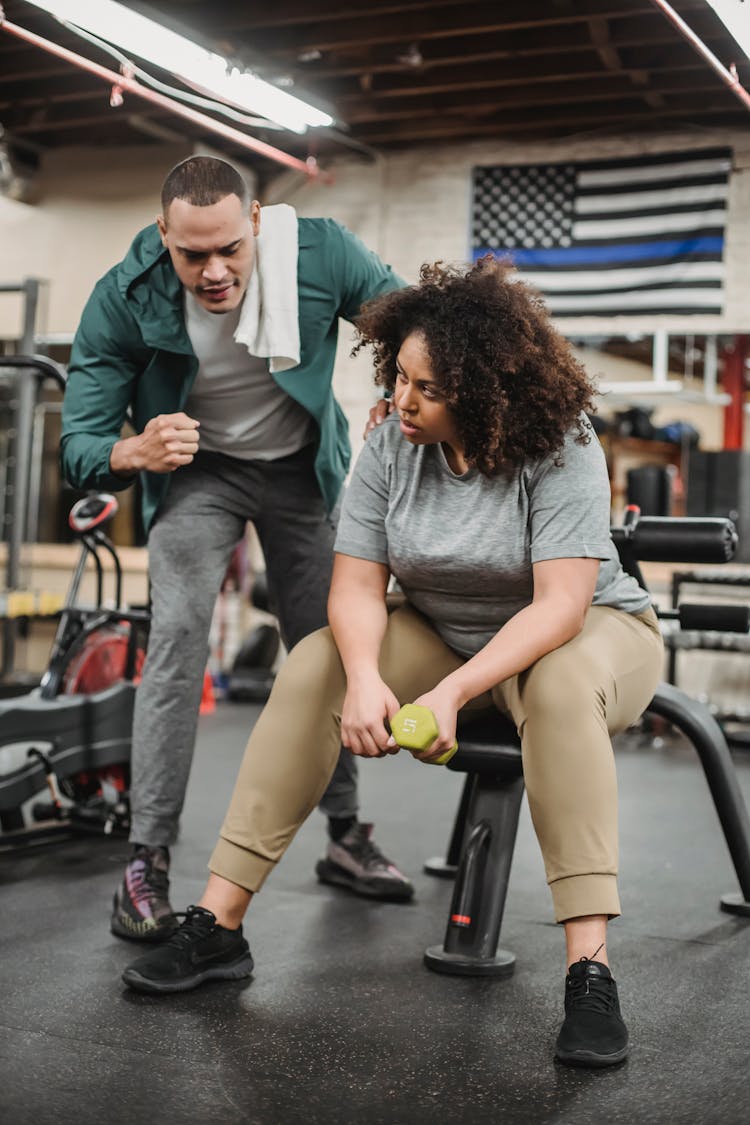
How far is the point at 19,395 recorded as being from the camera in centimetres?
564

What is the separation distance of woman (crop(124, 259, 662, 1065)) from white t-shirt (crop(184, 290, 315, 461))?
1.05 feet

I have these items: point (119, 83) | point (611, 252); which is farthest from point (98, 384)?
point (611, 252)

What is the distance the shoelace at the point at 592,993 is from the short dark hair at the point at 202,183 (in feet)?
4.32

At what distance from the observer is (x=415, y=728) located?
1.68 m

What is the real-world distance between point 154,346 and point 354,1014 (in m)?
1.15

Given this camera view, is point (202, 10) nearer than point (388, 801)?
No

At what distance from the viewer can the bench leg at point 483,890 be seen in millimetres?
2010

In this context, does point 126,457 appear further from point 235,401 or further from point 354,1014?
point 354,1014

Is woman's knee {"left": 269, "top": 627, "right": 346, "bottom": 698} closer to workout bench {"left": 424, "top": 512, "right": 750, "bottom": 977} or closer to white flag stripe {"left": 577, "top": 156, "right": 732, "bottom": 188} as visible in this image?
workout bench {"left": 424, "top": 512, "right": 750, "bottom": 977}

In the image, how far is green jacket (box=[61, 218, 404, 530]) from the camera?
214cm

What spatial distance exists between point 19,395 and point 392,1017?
4.44 meters

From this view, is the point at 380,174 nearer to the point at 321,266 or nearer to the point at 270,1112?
the point at 321,266

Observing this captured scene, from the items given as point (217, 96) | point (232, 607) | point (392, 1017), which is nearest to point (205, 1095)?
point (392, 1017)

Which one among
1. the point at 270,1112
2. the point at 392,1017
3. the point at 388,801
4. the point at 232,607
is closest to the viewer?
the point at 270,1112
